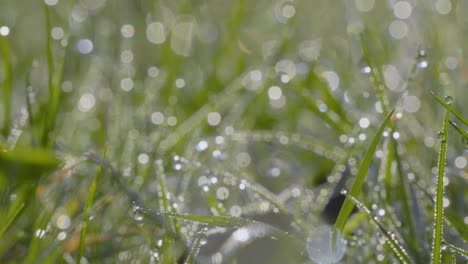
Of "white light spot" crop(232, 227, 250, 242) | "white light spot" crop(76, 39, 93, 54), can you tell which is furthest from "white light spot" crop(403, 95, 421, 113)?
"white light spot" crop(76, 39, 93, 54)

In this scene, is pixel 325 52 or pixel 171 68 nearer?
pixel 171 68

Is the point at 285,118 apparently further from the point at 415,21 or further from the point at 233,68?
the point at 415,21

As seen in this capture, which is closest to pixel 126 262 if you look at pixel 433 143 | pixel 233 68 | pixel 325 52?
pixel 433 143

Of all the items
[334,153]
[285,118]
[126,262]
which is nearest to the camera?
[126,262]

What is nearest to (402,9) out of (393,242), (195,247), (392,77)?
(392,77)

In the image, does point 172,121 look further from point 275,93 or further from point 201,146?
point 275,93

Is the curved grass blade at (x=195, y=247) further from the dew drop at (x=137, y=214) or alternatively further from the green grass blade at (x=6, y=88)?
the green grass blade at (x=6, y=88)

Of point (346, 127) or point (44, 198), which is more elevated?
point (346, 127)

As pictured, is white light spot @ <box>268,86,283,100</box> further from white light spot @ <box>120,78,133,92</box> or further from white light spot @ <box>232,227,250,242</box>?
white light spot @ <box>232,227,250,242</box>
